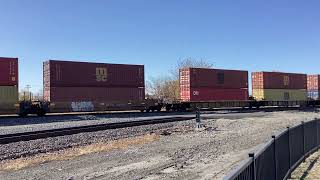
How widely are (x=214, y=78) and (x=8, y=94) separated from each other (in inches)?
876

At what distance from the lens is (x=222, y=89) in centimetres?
4859

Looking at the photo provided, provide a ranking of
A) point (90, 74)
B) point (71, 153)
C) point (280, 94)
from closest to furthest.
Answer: point (71, 153)
point (90, 74)
point (280, 94)

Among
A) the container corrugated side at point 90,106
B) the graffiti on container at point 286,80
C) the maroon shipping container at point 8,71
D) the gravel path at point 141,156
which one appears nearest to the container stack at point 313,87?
the graffiti on container at point 286,80

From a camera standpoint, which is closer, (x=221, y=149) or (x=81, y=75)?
(x=221, y=149)

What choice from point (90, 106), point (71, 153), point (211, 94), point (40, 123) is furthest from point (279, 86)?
point (71, 153)

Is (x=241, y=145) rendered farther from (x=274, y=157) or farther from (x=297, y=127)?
(x=274, y=157)

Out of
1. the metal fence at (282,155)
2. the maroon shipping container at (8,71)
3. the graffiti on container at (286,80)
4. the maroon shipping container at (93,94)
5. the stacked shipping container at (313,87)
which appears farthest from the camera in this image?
the stacked shipping container at (313,87)

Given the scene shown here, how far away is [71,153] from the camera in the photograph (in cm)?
1566

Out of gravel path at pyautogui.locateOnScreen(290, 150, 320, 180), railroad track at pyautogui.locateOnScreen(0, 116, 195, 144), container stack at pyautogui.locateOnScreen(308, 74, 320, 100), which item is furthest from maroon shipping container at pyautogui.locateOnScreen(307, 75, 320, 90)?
gravel path at pyautogui.locateOnScreen(290, 150, 320, 180)

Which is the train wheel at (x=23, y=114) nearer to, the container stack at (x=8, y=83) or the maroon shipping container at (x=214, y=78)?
the container stack at (x=8, y=83)

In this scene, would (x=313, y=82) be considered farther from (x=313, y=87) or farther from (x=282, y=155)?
(x=282, y=155)

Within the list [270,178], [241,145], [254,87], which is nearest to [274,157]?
[270,178]

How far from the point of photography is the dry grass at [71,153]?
1321cm

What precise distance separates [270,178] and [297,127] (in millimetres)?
4102
